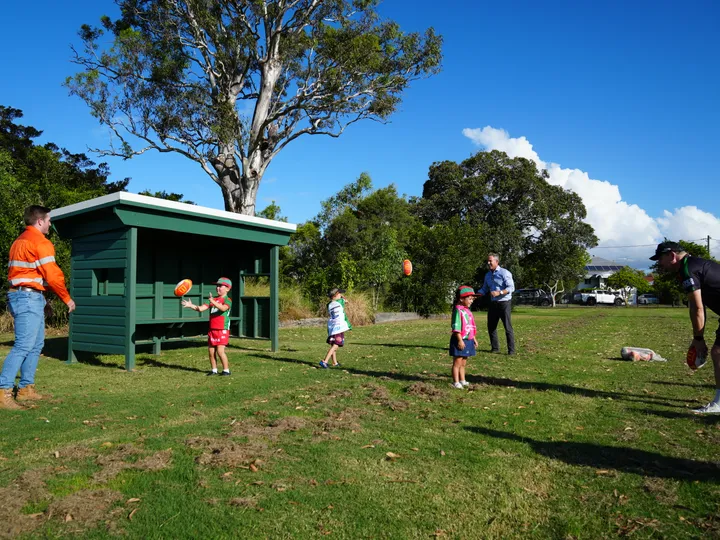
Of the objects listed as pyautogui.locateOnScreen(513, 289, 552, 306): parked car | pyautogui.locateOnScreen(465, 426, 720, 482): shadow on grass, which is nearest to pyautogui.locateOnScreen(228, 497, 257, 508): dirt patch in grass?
pyautogui.locateOnScreen(465, 426, 720, 482): shadow on grass

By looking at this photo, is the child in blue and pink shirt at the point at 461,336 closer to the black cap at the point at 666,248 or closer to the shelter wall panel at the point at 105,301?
the black cap at the point at 666,248

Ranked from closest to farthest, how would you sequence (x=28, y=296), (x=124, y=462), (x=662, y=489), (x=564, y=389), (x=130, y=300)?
(x=662, y=489) < (x=124, y=462) < (x=28, y=296) < (x=564, y=389) < (x=130, y=300)

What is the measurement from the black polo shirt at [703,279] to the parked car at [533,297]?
6783cm

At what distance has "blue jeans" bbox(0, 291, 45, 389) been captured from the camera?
21.6 ft

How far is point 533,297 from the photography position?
76.3 m

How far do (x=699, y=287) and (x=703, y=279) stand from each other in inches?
4.2

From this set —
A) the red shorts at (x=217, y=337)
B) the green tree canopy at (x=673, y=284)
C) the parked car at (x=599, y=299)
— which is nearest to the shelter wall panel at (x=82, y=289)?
the red shorts at (x=217, y=337)

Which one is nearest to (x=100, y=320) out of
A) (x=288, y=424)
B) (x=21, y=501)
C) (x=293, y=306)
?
(x=288, y=424)

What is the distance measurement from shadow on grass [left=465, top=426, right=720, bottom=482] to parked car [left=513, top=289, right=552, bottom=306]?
69.5 metres

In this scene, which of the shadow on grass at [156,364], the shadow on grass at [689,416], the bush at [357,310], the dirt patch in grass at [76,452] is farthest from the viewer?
the bush at [357,310]

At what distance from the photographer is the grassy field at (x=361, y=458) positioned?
Result: 348 cm

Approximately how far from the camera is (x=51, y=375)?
30.0ft

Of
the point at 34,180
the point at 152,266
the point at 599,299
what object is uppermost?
the point at 34,180

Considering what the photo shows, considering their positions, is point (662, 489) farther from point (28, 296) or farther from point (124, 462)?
point (28, 296)
